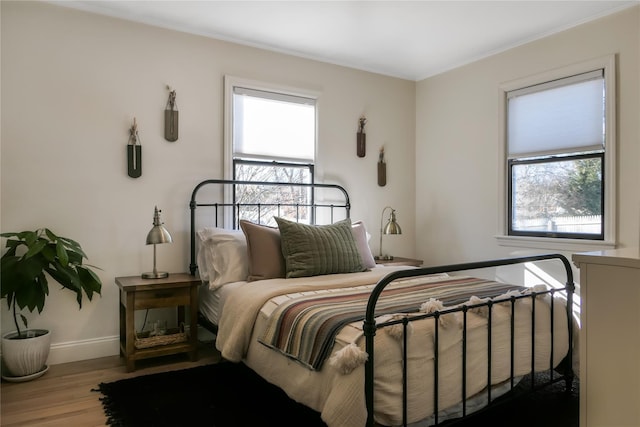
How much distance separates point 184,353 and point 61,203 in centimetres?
134

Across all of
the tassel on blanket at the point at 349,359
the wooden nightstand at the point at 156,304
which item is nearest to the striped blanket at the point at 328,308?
the tassel on blanket at the point at 349,359

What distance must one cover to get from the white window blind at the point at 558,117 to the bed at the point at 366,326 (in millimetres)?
1407

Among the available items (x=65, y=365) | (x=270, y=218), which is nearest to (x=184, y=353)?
(x=65, y=365)

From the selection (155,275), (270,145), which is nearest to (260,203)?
(270,145)

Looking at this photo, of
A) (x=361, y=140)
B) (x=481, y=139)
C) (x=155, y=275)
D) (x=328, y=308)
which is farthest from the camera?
(x=361, y=140)

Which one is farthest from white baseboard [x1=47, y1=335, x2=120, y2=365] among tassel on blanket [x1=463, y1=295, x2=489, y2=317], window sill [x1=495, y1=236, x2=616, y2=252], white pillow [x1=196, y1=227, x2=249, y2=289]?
window sill [x1=495, y1=236, x2=616, y2=252]

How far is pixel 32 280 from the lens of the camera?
2602 mm

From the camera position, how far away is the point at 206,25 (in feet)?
11.0

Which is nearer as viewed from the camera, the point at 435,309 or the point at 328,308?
the point at 435,309

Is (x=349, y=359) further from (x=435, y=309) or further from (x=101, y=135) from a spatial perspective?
(x=101, y=135)

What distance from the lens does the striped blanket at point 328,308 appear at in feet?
5.92

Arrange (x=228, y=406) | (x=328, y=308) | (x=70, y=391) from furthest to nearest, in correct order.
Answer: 1. (x=70, y=391)
2. (x=228, y=406)
3. (x=328, y=308)

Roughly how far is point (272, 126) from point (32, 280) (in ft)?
6.96

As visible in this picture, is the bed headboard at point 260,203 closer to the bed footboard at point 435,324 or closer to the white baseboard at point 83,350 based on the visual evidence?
the white baseboard at point 83,350
